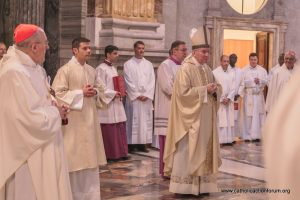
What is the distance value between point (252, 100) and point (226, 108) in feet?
3.24

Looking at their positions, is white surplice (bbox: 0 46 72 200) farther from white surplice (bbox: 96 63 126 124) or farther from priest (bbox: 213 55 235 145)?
priest (bbox: 213 55 235 145)

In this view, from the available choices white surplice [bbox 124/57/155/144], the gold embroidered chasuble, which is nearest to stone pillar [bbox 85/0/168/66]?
white surplice [bbox 124/57/155/144]

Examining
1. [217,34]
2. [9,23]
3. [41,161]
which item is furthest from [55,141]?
[217,34]

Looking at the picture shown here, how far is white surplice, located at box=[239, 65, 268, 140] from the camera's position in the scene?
488 inches

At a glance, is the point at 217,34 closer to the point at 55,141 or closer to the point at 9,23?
the point at 9,23

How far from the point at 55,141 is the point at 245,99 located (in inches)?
343

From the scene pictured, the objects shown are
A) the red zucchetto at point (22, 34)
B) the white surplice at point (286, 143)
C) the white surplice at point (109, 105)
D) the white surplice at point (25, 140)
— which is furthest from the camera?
the white surplice at point (109, 105)

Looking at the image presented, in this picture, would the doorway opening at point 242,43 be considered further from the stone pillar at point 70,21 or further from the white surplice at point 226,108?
the stone pillar at point 70,21

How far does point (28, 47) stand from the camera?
4.28 m

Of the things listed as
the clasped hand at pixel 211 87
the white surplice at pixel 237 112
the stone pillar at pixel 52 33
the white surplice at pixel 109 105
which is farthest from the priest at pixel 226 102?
the clasped hand at pixel 211 87

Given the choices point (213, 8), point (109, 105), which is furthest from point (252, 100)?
point (109, 105)

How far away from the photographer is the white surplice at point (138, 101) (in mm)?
9945

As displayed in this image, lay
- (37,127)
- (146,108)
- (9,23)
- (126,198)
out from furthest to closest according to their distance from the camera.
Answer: (146,108) < (9,23) < (126,198) < (37,127)

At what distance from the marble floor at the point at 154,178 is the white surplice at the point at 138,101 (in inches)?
13.2
